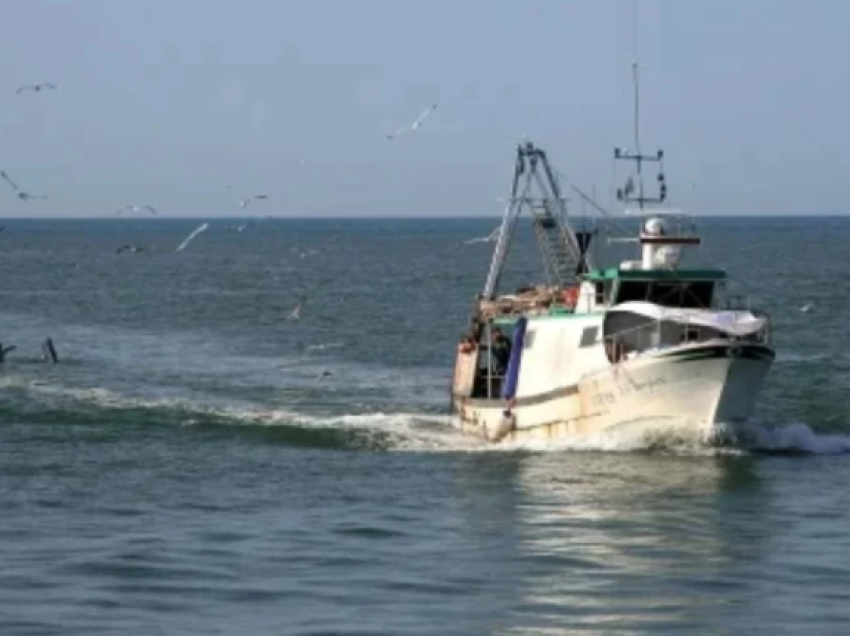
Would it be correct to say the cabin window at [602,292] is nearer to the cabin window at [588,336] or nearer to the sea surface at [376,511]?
the cabin window at [588,336]

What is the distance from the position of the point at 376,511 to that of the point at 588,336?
9674 millimetres

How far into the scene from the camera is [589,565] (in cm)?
3338

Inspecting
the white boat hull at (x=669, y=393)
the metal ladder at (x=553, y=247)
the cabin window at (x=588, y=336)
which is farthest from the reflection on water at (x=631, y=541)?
the metal ladder at (x=553, y=247)

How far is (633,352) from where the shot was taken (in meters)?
45.4

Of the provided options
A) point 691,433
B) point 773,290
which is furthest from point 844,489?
point 773,290

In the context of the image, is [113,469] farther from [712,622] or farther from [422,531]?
[712,622]

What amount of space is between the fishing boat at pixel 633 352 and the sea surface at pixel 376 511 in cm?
79

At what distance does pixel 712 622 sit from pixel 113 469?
1864 cm

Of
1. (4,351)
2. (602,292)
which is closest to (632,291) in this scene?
(602,292)

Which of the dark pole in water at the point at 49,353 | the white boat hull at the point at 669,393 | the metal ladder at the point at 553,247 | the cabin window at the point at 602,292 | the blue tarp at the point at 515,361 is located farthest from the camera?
the dark pole in water at the point at 49,353

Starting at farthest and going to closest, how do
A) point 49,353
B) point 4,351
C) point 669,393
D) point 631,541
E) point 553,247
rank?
point 4,351 < point 49,353 < point 553,247 < point 669,393 < point 631,541

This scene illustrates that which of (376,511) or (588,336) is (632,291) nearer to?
(588,336)

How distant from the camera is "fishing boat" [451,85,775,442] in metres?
44.7

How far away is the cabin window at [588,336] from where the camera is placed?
4659 cm
